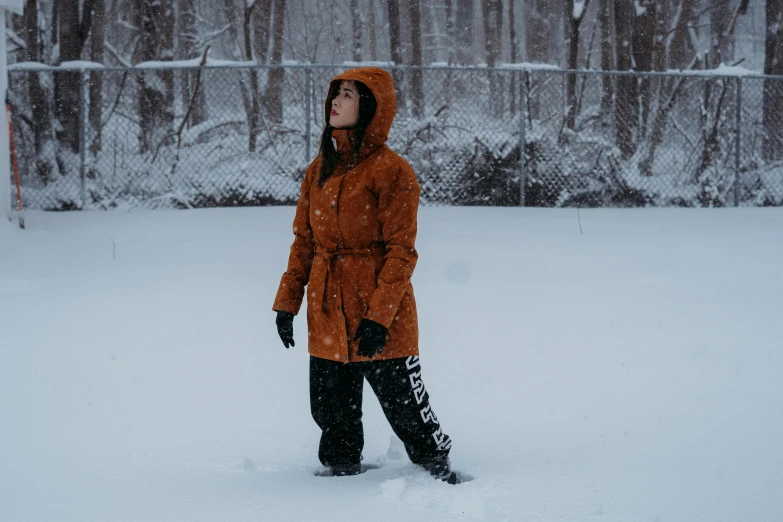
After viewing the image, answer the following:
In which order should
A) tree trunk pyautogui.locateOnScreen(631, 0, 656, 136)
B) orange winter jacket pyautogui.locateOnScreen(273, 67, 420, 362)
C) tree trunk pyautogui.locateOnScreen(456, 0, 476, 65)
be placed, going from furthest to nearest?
tree trunk pyautogui.locateOnScreen(456, 0, 476, 65) < tree trunk pyautogui.locateOnScreen(631, 0, 656, 136) < orange winter jacket pyautogui.locateOnScreen(273, 67, 420, 362)

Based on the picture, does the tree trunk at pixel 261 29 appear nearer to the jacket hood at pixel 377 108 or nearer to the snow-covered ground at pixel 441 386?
the snow-covered ground at pixel 441 386

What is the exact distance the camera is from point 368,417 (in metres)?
4.09

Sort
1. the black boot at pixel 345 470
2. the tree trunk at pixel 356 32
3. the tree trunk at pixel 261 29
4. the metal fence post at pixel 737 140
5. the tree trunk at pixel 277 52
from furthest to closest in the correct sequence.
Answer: the tree trunk at pixel 261 29, the tree trunk at pixel 356 32, the tree trunk at pixel 277 52, the metal fence post at pixel 737 140, the black boot at pixel 345 470

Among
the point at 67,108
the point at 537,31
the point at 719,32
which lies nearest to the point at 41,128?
the point at 67,108

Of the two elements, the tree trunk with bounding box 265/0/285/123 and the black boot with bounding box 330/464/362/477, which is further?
the tree trunk with bounding box 265/0/285/123

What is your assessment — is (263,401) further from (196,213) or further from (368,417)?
(196,213)

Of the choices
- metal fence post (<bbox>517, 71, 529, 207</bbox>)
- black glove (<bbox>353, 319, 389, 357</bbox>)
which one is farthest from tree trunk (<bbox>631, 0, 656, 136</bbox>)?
black glove (<bbox>353, 319, 389, 357</bbox>)

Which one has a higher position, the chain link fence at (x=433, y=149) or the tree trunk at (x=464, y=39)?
the tree trunk at (x=464, y=39)

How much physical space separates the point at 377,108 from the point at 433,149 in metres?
8.10

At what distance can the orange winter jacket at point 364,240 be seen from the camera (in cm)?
296

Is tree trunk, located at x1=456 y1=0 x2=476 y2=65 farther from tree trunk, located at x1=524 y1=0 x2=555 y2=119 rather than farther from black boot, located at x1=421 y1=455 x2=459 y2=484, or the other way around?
black boot, located at x1=421 y1=455 x2=459 y2=484

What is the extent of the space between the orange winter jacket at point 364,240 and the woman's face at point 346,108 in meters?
0.04

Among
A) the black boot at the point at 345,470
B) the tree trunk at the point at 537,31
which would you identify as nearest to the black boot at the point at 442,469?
the black boot at the point at 345,470

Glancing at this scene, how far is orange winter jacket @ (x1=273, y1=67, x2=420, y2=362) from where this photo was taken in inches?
116
